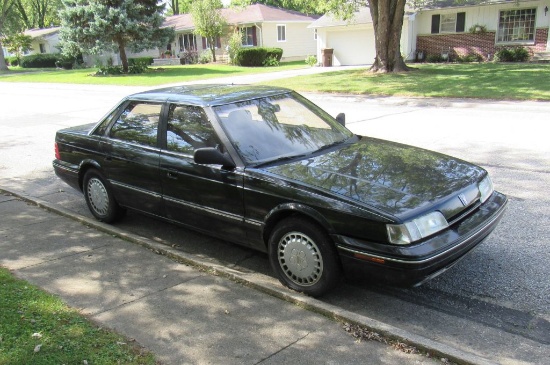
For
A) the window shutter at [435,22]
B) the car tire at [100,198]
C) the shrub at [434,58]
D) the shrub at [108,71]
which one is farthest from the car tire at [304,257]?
the shrub at [108,71]

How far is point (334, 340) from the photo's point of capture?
130 inches

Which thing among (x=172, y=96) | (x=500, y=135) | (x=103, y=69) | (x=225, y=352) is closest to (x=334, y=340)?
(x=225, y=352)

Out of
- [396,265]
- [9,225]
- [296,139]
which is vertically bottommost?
[9,225]

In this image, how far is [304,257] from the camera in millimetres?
3863

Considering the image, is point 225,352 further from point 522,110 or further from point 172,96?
point 522,110

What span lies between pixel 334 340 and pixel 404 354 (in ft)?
1.51

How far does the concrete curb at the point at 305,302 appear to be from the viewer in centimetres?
305

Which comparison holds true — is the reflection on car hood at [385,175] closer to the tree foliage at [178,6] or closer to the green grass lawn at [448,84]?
the green grass lawn at [448,84]

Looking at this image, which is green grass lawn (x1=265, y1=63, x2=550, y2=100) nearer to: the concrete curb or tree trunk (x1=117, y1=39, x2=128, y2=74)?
the concrete curb

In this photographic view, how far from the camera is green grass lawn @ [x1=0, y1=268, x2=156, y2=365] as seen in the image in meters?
3.07

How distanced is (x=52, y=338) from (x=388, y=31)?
68.6ft

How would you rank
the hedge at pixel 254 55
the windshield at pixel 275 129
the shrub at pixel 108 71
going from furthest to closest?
1. the hedge at pixel 254 55
2. the shrub at pixel 108 71
3. the windshield at pixel 275 129

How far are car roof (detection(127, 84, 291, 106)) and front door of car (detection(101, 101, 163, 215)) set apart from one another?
131 mm

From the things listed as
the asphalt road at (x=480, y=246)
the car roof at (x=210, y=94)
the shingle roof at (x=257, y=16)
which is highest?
the shingle roof at (x=257, y=16)
